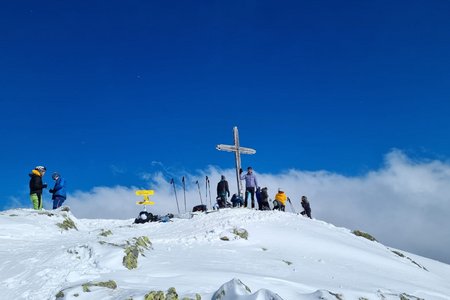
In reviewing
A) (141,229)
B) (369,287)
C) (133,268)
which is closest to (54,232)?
(141,229)

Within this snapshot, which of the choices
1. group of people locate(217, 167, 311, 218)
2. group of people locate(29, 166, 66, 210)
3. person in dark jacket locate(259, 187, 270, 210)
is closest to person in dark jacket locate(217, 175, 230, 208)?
group of people locate(217, 167, 311, 218)

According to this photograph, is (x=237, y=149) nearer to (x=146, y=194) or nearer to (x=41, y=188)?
(x=146, y=194)

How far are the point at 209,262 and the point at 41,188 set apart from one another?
10.1 meters

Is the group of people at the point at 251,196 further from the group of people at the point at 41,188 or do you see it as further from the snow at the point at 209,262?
the group of people at the point at 41,188

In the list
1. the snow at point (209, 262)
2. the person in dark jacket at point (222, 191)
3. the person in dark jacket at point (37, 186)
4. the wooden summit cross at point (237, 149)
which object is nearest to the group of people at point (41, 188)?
the person in dark jacket at point (37, 186)

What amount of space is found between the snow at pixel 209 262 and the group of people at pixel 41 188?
1396 mm

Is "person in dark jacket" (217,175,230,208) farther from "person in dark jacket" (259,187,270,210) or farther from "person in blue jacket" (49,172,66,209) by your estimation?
"person in blue jacket" (49,172,66,209)

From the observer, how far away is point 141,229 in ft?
53.2

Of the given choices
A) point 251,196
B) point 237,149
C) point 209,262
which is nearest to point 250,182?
point 251,196

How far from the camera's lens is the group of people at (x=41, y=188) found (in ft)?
54.7

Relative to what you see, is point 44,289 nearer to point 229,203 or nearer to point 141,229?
point 141,229

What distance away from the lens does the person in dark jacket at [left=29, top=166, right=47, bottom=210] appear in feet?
54.5

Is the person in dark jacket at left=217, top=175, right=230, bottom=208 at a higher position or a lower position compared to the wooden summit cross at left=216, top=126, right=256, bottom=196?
lower

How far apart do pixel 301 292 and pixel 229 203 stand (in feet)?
48.5
